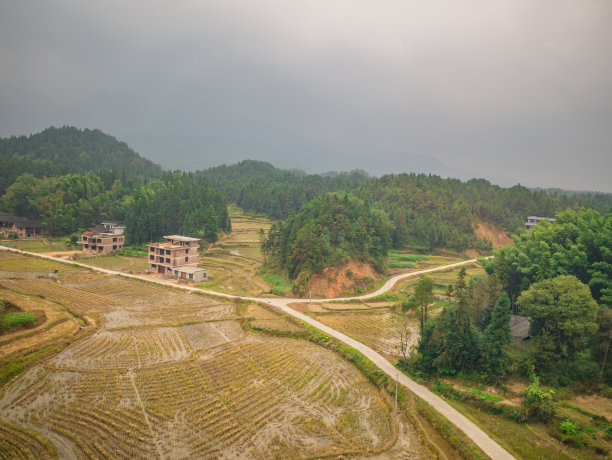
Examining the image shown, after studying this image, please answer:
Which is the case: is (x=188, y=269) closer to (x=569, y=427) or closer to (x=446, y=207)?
(x=569, y=427)

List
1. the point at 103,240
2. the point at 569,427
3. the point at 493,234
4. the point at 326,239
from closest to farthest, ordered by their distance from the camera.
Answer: the point at 569,427
the point at 326,239
the point at 103,240
the point at 493,234

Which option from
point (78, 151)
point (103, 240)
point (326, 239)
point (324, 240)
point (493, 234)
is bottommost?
point (103, 240)

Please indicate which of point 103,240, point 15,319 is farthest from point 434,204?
point 15,319

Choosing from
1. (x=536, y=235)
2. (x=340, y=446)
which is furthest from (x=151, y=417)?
(x=536, y=235)

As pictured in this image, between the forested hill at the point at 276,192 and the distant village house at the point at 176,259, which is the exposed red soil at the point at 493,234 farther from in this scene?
the distant village house at the point at 176,259

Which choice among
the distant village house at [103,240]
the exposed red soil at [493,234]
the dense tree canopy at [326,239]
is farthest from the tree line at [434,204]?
the distant village house at [103,240]

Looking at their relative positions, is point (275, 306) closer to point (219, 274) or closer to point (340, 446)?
point (219, 274)

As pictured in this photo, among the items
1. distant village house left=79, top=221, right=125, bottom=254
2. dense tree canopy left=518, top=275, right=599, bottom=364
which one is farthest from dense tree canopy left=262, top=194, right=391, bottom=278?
distant village house left=79, top=221, right=125, bottom=254
